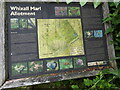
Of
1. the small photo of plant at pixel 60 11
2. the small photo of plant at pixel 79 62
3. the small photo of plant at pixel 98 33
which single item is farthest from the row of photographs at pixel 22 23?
the small photo of plant at pixel 98 33

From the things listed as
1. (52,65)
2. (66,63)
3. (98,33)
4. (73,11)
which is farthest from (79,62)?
(73,11)

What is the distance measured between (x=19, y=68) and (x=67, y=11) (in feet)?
2.80

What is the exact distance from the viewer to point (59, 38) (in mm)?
1280

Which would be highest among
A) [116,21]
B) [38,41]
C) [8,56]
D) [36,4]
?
[36,4]

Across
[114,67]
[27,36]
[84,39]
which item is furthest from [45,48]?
[114,67]

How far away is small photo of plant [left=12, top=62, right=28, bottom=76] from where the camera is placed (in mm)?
1127

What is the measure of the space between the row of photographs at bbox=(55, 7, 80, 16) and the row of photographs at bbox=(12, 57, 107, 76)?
0.54 metres

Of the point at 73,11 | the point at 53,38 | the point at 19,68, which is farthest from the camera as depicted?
the point at 73,11

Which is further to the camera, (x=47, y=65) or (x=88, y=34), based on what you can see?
(x=88, y=34)

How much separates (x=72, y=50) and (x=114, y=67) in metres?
0.59

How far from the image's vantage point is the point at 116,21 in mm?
1422

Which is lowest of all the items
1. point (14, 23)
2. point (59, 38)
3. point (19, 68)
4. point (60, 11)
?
point (19, 68)

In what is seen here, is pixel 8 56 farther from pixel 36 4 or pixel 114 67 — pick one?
pixel 114 67

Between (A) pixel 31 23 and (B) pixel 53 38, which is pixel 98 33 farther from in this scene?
(A) pixel 31 23
